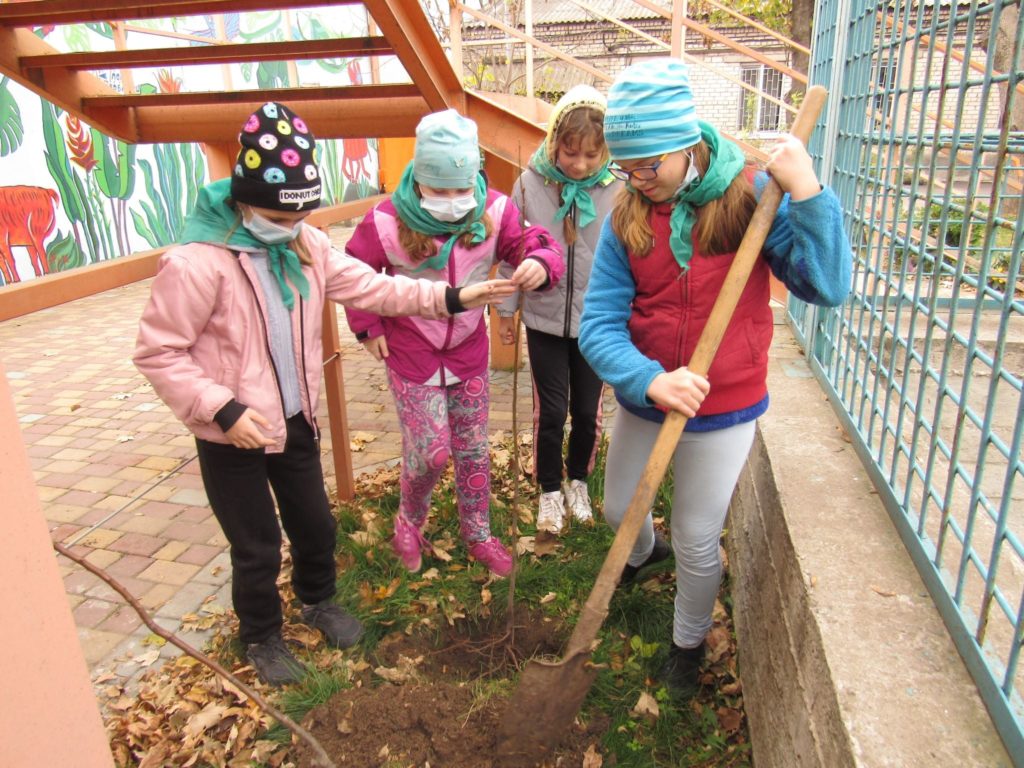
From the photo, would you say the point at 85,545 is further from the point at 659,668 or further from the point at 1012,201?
the point at 1012,201

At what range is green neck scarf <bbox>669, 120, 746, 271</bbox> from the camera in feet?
6.31

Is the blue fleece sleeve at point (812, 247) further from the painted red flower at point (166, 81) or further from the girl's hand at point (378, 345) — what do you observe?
the painted red flower at point (166, 81)

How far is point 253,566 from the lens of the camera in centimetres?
246

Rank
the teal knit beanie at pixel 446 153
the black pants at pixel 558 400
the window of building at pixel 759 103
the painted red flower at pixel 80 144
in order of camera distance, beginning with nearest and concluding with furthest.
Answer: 1. the teal knit beanie at pixel 446 153
2. the black pants at pixel 558 400
3. the painted red flower at pixel 80 144
4. the window of building at pixel 759 103

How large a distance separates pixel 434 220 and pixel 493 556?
1.41 m

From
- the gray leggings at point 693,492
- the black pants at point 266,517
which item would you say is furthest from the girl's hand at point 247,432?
the gray leggings at point 693,492

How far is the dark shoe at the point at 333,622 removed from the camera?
2764 millimetres

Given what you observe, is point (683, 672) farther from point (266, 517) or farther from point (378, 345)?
point (378, 345)

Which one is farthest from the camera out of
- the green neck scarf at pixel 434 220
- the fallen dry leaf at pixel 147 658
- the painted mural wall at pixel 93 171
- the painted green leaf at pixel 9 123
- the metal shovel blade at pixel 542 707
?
the painted mural wall at pixel 93 171

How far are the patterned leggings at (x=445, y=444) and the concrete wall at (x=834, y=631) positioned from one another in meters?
1.06

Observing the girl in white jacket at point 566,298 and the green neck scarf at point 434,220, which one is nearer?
the green neck scarf at point 434,220

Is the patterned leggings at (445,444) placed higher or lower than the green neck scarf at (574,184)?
lower

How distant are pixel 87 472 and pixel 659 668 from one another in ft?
11.6

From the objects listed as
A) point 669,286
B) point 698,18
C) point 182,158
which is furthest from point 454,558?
point 698,18
